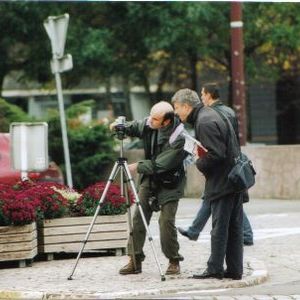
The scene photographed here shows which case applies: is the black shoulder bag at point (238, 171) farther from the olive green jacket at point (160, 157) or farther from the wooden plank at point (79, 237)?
the wooden plank at point (79, 237)

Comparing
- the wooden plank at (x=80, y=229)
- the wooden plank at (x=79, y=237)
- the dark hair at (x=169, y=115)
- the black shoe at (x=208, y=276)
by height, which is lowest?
the black shoe at (x=208, y=276)

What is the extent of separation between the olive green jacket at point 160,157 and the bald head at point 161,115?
8 cm

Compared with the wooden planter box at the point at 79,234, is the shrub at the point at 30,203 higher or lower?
higher

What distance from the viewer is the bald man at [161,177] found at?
1001 cm

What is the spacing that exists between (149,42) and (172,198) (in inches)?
757

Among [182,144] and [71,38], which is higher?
[71,38]

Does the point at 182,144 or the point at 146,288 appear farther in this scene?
the point at 182,144

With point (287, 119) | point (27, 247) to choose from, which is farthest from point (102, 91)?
point (27, 247)

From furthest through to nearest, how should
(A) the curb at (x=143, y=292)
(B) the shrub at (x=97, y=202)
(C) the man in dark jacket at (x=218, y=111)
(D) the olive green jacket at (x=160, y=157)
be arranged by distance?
(B) the shrub at (x=97, y=202)
(C) the man in dark jacket at (x=218, y=111)
(D) the olive green jacket at (x=160, y=157)
(A) the curb at (x=143, y=292)

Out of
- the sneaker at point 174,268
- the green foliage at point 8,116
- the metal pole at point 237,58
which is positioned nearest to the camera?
the sneaker at point 174,268

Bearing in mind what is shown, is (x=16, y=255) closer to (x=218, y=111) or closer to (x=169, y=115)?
(x=169, y=115)

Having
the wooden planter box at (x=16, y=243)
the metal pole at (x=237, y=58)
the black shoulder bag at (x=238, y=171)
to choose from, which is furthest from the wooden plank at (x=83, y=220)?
the metal pole at (x=237, y=58)

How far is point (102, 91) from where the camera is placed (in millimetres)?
55031

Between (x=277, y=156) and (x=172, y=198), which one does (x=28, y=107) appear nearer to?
(x=277, y=156)
